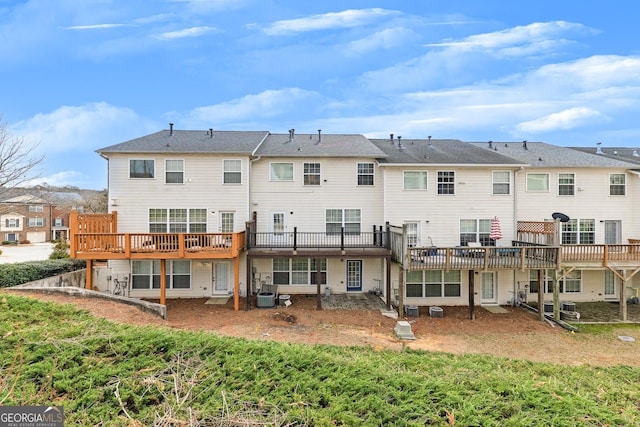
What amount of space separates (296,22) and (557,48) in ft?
57.5

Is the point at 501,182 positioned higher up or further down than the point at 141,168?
further down

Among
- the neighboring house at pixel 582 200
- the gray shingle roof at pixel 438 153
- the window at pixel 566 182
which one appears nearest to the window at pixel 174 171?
the gray shingle roof at pixel 438 153

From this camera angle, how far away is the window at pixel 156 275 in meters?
13.6

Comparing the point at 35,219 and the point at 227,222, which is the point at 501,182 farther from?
the point at 35,219

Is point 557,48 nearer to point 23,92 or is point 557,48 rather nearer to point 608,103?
point 608,103

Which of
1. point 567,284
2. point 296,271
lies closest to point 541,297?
point 567,284

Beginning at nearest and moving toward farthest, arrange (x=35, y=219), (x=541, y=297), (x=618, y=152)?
(x=541, y=297) → (x=618, y=152) → (x=35, y=219)

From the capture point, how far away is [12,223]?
124ft

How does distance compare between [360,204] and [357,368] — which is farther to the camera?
[360,204]

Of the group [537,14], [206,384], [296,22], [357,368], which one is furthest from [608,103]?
[206,384]

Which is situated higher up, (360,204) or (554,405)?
(360,204)

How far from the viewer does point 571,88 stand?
2092cm

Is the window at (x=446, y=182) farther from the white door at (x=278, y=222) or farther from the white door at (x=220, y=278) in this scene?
the white door at (x=220, y=278)

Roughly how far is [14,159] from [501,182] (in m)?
23.5
